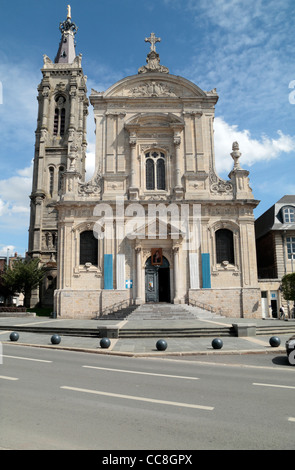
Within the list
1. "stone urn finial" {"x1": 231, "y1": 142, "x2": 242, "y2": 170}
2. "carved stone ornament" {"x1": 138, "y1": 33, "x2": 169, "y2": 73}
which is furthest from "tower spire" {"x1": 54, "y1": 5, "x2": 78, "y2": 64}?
"stone urn finial" {"x1": 231, "y1": 142, "x2": 242, "y2": 170}

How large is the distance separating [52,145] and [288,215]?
42.4 meters

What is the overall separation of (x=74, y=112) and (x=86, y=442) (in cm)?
6358

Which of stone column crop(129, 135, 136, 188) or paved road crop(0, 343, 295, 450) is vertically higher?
stone column crop(129, 135, 136, 188)

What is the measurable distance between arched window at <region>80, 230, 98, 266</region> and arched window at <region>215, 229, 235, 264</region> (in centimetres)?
1099

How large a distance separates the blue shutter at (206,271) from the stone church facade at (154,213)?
0.09m

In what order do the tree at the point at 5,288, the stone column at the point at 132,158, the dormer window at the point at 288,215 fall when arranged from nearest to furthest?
the stone column at the point at 132,158, the dormer window at the point at 288,215, the tree at the point at 5,288

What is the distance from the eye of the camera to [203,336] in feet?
61.2

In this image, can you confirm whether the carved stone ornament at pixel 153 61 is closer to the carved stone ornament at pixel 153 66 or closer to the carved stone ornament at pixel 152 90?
the carved stone ornament at pixel 153 66

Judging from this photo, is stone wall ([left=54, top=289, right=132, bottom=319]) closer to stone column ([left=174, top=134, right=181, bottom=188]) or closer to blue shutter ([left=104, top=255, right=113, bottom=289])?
blue shutter ([left=104, top=255, right=113, bottom=289])

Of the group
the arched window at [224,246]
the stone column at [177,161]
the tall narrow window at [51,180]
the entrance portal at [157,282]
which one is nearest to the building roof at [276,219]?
the arched window at [224,246]

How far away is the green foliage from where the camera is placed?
98.1ft

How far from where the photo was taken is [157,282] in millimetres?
32125

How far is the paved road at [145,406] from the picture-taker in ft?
17.2
